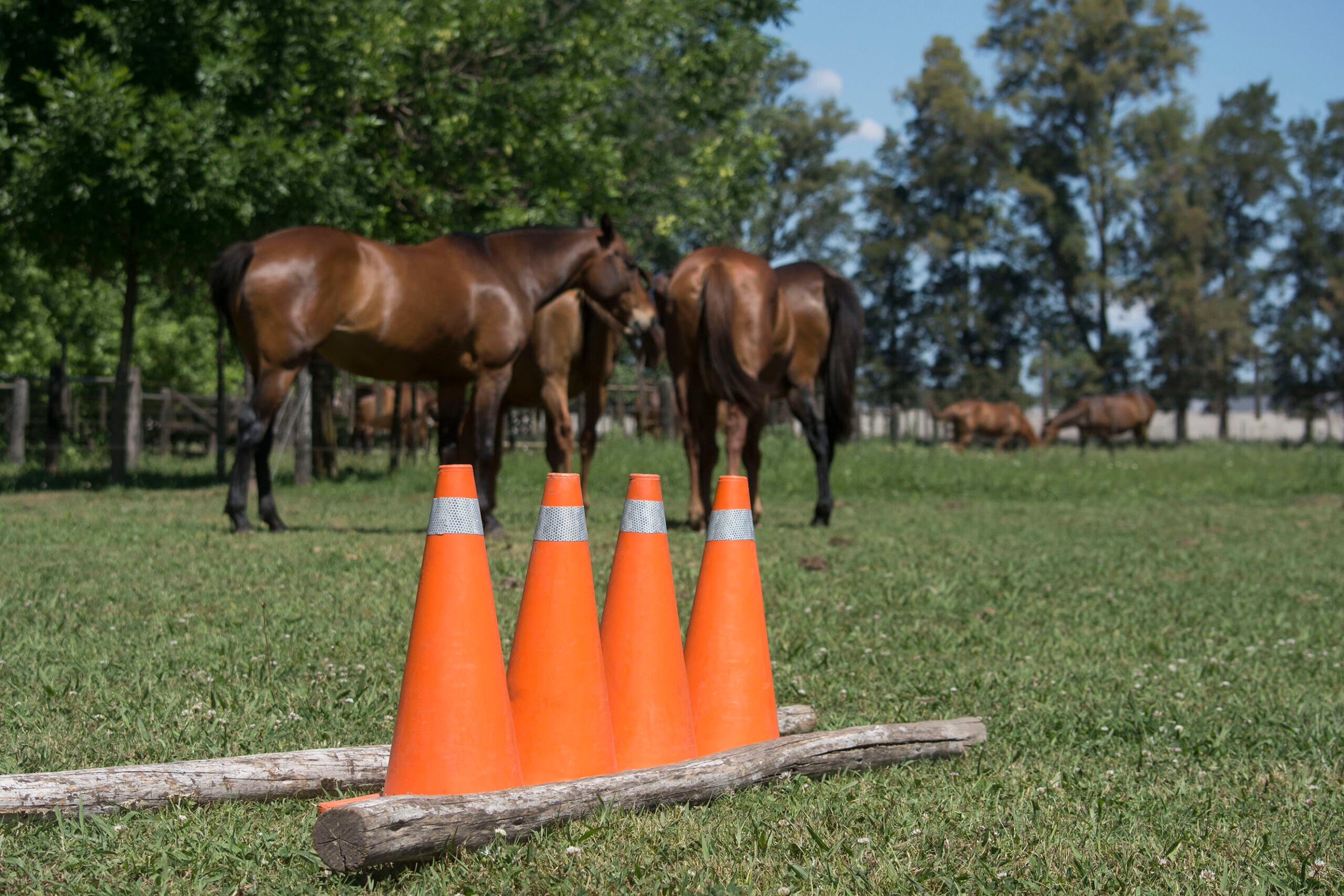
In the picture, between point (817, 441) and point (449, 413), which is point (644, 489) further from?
point (817, 441)

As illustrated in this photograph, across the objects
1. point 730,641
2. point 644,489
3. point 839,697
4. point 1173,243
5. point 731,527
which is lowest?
point 839,697

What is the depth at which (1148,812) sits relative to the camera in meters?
2.97

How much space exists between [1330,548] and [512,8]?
36.7 ft

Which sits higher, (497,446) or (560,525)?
(497,446)

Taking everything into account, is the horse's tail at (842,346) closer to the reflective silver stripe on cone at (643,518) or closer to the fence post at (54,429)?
the reflective silver stripe on cone at (643,518)

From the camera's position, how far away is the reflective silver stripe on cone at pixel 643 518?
10.8 ft

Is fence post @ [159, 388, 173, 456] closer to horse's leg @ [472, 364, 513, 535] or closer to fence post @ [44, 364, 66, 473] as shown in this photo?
fence post @ [44, 364, 66, 473]

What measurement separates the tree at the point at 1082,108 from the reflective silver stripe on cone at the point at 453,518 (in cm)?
4213

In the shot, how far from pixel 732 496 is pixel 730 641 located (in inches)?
17.4

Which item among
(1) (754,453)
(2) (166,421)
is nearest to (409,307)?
(1) (754,453)

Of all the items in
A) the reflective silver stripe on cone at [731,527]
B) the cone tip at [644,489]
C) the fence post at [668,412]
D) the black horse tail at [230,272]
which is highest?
the black horse tail at [230,272]

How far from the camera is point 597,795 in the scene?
2.69 metres

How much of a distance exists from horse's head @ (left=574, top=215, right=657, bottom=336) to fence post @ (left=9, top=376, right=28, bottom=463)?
1248 centimetres

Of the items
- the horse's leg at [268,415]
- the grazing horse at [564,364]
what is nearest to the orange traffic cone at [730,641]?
the horse's leg at [268,415]
